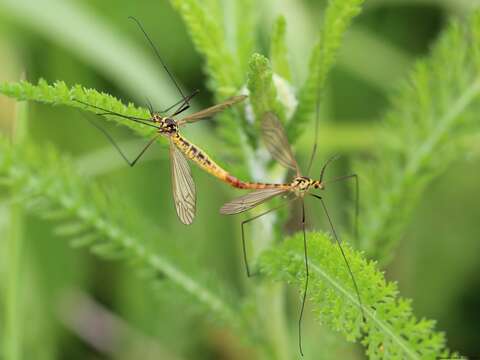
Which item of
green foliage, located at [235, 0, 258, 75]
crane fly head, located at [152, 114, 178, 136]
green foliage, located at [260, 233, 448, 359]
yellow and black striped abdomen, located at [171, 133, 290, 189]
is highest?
green foliage, located at [235, 0, 258, 75]

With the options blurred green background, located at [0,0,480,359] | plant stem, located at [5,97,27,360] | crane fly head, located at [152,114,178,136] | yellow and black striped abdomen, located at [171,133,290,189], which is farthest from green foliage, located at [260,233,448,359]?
blurred green background, located at [0,0,480,359]

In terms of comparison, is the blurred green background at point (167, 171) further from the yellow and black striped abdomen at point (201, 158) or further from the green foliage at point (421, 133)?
the yellow and black striped abdomen at point (201, 158)

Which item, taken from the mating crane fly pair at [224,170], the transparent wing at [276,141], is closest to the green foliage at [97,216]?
the mating crane fly pair at [224,170]

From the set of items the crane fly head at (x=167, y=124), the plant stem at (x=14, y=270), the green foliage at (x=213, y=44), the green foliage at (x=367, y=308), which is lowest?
the green foliage at (x=367, y=308)

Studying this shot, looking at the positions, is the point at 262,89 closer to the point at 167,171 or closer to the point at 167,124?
the point at 167,124

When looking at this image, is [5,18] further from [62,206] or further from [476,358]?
[476,358]

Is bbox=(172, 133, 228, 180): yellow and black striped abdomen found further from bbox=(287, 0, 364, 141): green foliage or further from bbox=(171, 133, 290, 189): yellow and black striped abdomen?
bbox=(287, 0, 364, 141): green foliage

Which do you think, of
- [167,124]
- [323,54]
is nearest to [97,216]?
[167,124]
